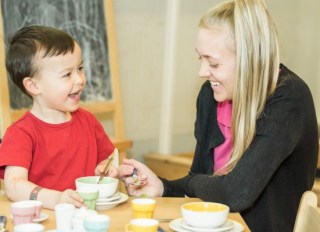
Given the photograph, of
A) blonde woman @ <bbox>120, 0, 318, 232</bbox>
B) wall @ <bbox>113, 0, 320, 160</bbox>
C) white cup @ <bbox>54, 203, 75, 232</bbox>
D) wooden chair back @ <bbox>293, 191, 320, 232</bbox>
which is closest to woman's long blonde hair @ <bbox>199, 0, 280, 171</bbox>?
blonde woman @ <bbox>120, 0, 318, 232</bbox>

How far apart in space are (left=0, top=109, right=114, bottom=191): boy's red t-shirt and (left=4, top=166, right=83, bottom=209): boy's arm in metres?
0.03

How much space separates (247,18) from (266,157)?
40cm

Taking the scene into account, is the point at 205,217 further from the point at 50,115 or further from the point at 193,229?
the point at 50,115

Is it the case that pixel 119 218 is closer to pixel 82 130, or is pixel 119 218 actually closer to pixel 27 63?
pixel 82 130

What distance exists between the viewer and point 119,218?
61.2 inches

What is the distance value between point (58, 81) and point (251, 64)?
608mm

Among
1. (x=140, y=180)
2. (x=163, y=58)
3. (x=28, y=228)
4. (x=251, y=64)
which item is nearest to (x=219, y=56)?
(x=251, y=64)

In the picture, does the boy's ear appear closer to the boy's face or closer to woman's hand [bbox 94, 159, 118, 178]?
the boy's face

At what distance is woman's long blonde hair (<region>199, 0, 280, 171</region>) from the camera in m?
1.77

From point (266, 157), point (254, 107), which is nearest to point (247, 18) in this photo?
point (254, 107)

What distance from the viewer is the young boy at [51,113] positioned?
189 cm

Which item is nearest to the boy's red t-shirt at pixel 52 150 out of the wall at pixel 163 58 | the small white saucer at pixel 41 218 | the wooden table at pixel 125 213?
the wooden table at pixel 125 213

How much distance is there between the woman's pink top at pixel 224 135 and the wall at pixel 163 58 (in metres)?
1.51

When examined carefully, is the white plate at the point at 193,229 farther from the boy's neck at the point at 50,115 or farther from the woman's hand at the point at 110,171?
the boy's neck at the point at 50,115
